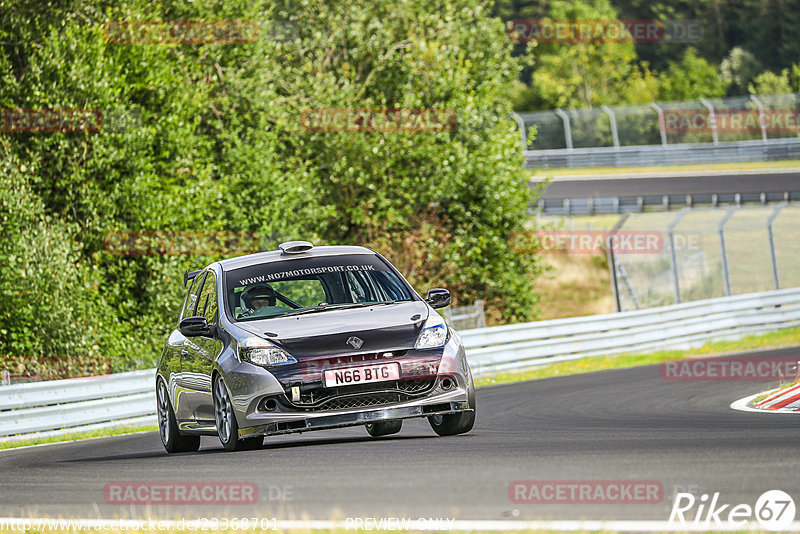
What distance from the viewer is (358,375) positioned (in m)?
8.95

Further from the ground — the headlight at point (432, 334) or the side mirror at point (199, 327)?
the side mirror at point (199, 327)

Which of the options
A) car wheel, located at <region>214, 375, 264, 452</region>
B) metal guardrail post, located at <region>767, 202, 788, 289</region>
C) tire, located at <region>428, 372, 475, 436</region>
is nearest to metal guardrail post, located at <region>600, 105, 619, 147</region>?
metal guardrail post, located at <region>767, 202, 788, 289</region>

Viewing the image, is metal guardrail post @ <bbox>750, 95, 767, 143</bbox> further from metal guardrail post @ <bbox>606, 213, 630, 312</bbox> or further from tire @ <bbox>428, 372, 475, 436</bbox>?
tire @ <bbox>428, 372, 475, 436</bbox>

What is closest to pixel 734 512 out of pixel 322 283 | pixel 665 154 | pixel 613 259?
→ pixel 322 283

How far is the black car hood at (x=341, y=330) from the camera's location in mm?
8977

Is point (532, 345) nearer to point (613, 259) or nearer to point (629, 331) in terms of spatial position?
point (629, 331)

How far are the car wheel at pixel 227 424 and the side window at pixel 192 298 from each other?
5.66 ft

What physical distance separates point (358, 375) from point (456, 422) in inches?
46.7

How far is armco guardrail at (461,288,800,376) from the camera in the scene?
21.3 metres

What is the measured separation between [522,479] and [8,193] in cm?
1779

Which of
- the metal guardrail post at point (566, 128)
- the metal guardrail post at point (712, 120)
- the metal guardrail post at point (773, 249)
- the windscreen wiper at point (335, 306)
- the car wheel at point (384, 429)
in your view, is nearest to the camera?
the windscreen wiper at point (335, 306)

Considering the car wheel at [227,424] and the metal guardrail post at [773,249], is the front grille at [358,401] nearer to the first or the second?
the car wheel at [227,424]

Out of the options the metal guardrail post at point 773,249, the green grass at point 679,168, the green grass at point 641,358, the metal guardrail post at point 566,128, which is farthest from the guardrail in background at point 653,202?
the green grass at point 641,358

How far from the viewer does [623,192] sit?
49.3 m
